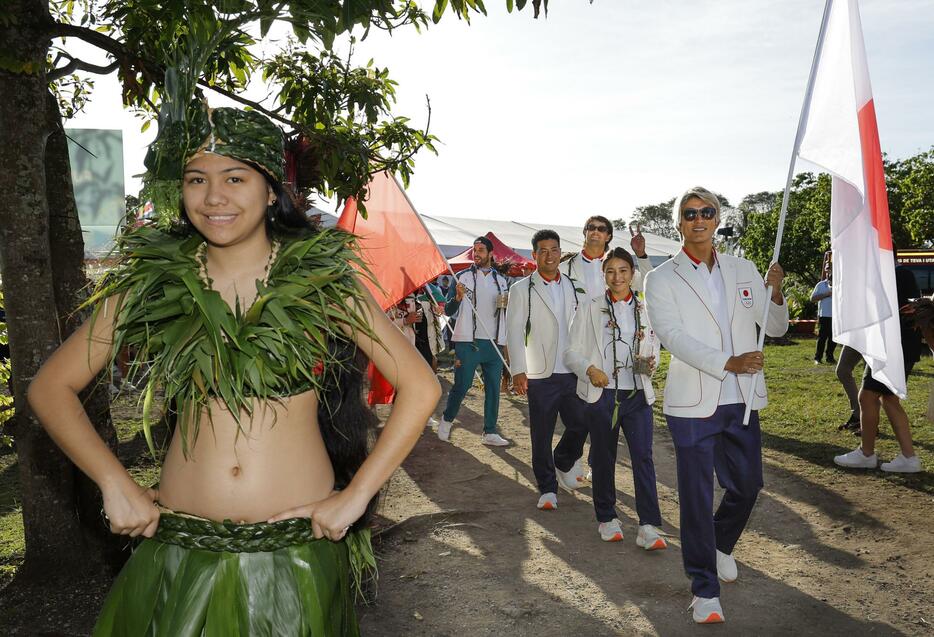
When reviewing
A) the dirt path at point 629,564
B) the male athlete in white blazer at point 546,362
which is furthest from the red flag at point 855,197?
the male athlete in white blazer at point 546,362

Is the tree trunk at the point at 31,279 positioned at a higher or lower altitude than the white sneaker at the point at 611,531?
higher

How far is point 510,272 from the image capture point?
499 inches

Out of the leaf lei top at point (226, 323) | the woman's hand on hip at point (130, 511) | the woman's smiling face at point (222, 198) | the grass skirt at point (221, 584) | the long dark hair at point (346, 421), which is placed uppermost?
the woman's smiling face at point (222, 198)

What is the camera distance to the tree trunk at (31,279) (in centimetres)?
431

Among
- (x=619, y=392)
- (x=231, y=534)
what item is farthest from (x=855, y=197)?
(x=231, y=534)

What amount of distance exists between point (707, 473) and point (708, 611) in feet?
2.27

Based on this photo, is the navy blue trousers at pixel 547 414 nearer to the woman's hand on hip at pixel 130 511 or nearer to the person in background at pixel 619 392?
the person in background at pixel 619 392

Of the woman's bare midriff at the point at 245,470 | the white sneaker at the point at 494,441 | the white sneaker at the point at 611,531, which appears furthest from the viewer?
the white sneaker at the point at 494,441

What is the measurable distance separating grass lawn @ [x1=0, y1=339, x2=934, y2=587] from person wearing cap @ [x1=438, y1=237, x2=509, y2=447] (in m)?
2.57

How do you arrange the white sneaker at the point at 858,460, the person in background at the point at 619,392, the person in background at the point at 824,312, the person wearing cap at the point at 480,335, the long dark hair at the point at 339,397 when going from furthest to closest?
the person in background at the point at 824,312 → the person wearing cap at the point at 480,335 → the white sneaker at the point at 858,460 → the person in background at the point at 619,392 → the long dark hair at the point at 339,397

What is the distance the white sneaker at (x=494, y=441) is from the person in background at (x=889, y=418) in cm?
321

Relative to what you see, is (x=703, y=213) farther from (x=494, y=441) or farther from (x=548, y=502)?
(x=494, y=441)

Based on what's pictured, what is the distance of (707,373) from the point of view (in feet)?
13.9

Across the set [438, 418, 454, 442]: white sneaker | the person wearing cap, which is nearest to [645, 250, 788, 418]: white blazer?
the person wearing cap
